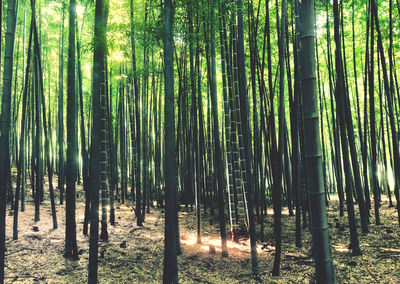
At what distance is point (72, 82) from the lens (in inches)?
143

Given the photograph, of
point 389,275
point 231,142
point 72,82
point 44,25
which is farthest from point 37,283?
point 44,25

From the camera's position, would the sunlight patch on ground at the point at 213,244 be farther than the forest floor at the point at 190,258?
Yes

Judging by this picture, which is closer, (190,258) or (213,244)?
(190,258)

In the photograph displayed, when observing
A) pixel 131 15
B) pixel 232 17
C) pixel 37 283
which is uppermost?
pixel 131 15

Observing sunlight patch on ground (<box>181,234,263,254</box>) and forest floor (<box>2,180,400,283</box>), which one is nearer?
forest floor (<box>2,180,400,283</box>)

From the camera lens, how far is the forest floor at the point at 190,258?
10.9 ft

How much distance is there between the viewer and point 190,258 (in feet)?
13.7

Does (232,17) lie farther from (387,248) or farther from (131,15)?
(387,248)

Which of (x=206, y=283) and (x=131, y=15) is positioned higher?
(x=131, y=15)

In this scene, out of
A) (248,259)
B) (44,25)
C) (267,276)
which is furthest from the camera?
(44,25)

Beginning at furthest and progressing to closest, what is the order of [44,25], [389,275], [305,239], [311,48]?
[44,25], [305,239], [389,275], [311,48]

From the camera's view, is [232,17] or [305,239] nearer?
[232,17]

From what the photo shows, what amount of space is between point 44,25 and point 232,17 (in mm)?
5684

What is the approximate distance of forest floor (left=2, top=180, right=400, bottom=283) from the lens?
3.31 m
